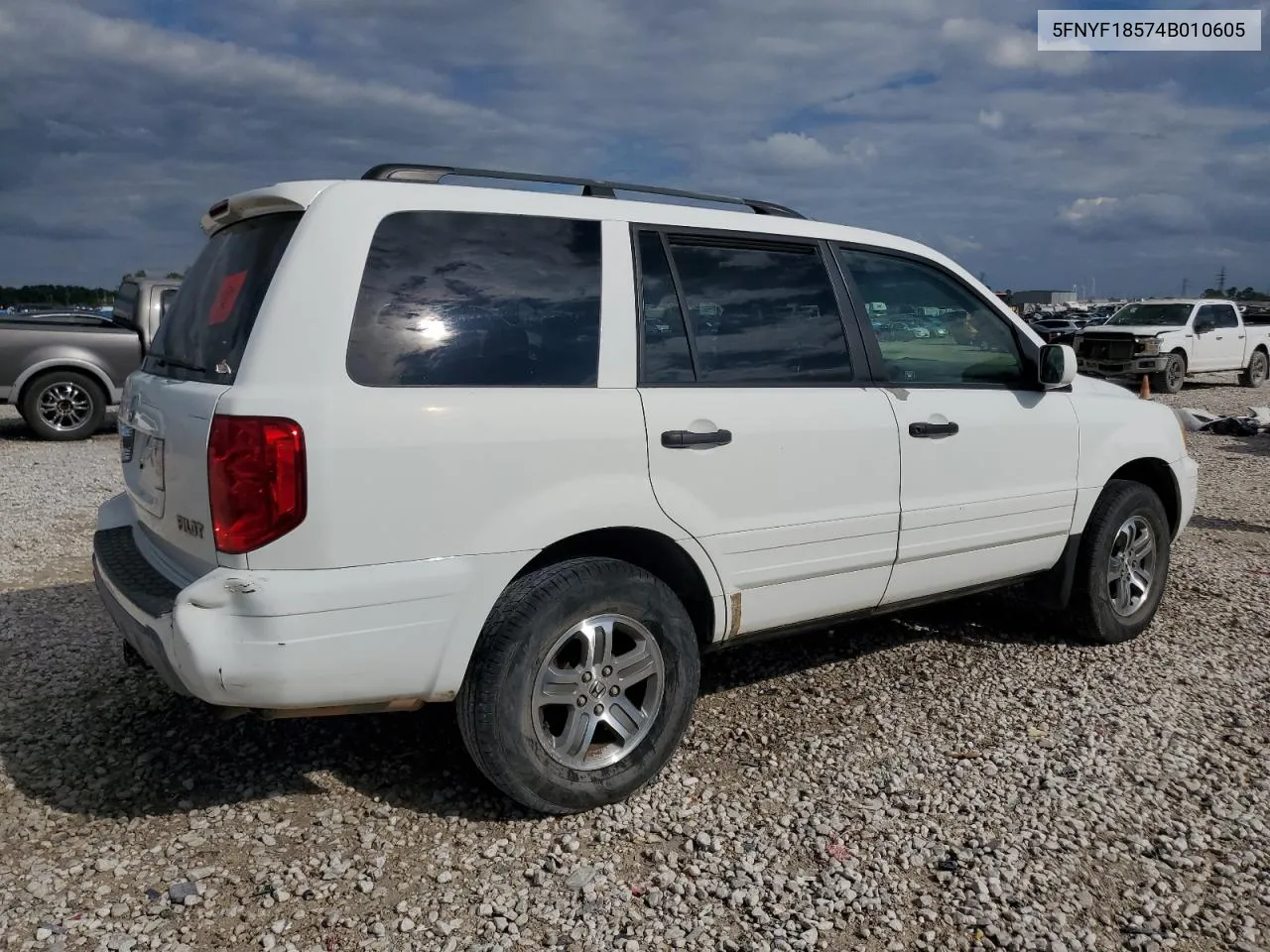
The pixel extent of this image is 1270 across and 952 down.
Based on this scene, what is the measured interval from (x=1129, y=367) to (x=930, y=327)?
673 inches

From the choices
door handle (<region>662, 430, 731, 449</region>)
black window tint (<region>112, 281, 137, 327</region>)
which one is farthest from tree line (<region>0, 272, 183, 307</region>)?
door handle (<region>662, 430, 731, 449</region>)

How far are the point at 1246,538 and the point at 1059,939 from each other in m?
5.85

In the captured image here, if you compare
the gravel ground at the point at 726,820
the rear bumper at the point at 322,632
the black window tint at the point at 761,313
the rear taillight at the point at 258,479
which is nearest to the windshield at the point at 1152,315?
the gravel ground at the point at 726,820

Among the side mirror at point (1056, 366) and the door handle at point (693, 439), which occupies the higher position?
the side mirror at point (1056, 366)

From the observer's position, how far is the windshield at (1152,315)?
66.9ft

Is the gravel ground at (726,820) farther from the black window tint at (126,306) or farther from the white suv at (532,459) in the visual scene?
the black window tint at (126,306)

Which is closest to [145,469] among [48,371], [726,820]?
[726,820]

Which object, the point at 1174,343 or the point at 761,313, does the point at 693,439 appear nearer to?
the point at 761,313

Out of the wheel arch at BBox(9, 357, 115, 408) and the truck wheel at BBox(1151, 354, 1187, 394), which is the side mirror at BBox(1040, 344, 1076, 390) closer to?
the wheel arch at BBox(9, 357, 115, 408)

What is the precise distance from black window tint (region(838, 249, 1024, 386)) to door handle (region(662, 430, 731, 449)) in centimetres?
94

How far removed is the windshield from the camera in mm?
20406

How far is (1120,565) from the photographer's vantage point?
16.4 feet

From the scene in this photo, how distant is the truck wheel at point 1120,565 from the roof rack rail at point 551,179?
2098 millimetres

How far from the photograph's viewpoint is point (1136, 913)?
2.87 metres
